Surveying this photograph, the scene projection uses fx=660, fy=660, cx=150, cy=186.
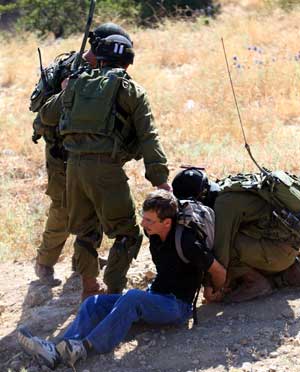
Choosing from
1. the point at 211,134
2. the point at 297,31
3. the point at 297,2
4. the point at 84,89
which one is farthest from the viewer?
the point at 297,2

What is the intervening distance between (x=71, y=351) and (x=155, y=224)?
78 cm

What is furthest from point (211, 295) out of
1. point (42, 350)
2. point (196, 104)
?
point (196, 104)

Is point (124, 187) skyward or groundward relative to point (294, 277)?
skyward

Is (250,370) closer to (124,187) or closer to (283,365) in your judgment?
(283,365)

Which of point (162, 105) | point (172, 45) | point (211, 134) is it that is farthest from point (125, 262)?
point (172, 45)

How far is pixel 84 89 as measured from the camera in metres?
3.70

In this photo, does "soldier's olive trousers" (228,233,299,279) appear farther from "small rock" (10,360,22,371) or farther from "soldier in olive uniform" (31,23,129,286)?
"small rock" (10,360,22,371)

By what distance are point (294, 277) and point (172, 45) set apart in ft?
26.8

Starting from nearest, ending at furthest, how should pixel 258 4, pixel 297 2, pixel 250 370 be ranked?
1. pixel 250 370
2. pixel 297 2
3. pixel 258 4

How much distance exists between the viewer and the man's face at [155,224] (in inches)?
136

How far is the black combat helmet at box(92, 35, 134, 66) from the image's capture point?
147 inches

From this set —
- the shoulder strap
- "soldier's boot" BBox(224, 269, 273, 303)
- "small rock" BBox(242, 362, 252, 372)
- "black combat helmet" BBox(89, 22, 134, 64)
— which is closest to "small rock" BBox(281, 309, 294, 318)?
"soldier's boot" BBox(224, 269, 273, 303)

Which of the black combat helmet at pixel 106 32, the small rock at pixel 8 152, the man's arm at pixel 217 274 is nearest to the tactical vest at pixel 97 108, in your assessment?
the black combat helmet at pixel 106 32

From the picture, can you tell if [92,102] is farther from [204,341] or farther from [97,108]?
[204,341]
